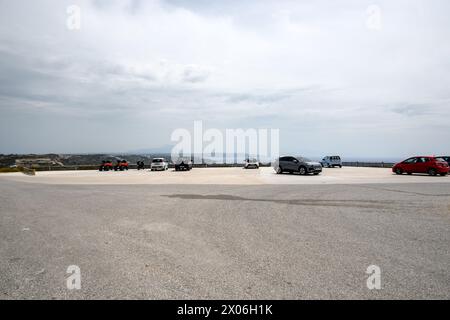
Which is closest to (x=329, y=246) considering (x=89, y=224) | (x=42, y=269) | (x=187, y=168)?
(x=42, y=269)

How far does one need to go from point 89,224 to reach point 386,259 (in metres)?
6.79

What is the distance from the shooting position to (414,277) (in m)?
4.41

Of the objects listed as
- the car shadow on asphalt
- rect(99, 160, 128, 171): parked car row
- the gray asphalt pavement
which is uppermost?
rect(99, 160, 128, 171): parked car row

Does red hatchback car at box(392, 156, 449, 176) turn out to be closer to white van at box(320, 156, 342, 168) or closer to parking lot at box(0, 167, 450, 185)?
parking lot at box(0, 167, 450, 185)

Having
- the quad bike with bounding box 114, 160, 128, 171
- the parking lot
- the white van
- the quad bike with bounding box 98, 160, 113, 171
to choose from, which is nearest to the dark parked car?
the quad bike with bounding box 114, 160, 128, 171

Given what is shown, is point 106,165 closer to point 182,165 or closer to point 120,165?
point 120,165

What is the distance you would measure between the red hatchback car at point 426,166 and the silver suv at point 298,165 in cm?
759

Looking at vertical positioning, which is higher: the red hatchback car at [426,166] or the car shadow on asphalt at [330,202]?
the red hatchback car at [426,166]

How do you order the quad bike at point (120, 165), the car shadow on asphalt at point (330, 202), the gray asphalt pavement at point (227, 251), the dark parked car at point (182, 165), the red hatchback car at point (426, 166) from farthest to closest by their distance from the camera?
1. the quad bike at point (120, 165)
2. the dark parked car at point (182, 165)
3. the red hatchback car at point (426, 166)
4. the car shadow on asphalt at point (330, 202)
5. the gray asphalt pavement at point (227, 251)

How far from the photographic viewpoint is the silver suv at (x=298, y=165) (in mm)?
28562

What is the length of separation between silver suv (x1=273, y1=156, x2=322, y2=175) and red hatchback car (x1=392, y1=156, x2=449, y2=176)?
24.9 feet

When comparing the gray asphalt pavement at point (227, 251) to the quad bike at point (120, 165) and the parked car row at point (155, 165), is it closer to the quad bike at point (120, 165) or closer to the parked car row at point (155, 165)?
the parked car row at point (155, 165)

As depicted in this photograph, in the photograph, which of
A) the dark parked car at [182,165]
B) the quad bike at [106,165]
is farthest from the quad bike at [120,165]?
the dark parked car at [182,165]

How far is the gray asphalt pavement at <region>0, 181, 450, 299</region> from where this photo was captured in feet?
13.4
